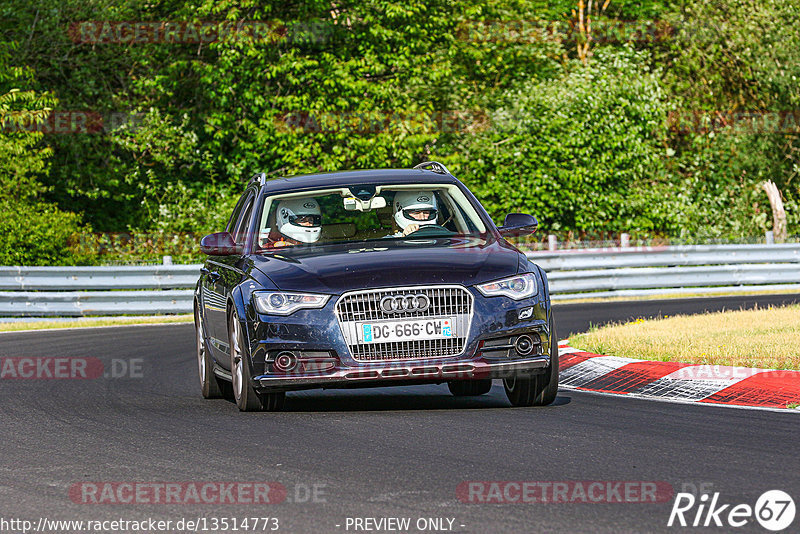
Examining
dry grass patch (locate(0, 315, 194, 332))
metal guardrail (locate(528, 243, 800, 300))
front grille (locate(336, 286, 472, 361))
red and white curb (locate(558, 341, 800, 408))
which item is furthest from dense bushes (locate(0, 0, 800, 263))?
front grille (locate(336, 286, 472, 361))

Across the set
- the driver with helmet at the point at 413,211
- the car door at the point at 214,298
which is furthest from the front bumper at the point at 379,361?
the driver with helmet at the point at 413,211

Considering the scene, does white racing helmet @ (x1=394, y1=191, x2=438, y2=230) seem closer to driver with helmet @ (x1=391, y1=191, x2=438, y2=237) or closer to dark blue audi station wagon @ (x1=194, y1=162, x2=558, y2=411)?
driver with helmet @ (x1=391, y1=191, x2=438, y2=237)

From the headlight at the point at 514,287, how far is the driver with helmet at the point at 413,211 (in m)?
1.33

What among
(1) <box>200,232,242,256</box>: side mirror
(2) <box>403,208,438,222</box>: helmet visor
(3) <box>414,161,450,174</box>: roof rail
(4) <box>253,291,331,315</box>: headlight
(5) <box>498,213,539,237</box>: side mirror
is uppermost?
(3) <box>414,161,450,174</box>: roof rail

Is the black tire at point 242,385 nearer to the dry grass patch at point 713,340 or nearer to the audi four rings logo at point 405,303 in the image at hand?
the audi four rings logo at point 405,303

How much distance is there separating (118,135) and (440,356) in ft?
92.8

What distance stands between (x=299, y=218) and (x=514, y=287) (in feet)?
6.51

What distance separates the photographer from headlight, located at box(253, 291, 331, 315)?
898cm

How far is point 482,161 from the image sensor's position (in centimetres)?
3759

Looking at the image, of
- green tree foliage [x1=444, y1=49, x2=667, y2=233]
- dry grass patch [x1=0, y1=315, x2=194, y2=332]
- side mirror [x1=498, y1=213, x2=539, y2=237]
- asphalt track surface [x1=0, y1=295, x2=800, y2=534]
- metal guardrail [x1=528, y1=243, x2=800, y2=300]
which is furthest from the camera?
green tree foliage [x1=444, y1=49, x2=667, y2=233]

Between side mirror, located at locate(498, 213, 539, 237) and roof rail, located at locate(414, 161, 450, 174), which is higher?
roof rail, located at locate(414, 161, 450, 174)

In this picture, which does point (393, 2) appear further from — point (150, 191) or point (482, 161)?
point (150, 191)

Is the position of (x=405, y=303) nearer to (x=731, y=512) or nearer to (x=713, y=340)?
(x=731, y=512)

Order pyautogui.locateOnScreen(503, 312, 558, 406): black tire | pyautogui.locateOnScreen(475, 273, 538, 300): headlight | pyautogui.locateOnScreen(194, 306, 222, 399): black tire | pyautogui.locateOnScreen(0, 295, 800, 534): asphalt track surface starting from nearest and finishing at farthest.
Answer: pyautogui.locateOnScreen(0, 295, 800, 534): asphalt track surface → pyautogui.locateOnScreen(475, 273, 538, 300): headlight → pyautogui.locateOnScreen(503, 312, 558, 406): black tire → pyautogui.locateOnScreen(194, 306, 222, 399): black tire
